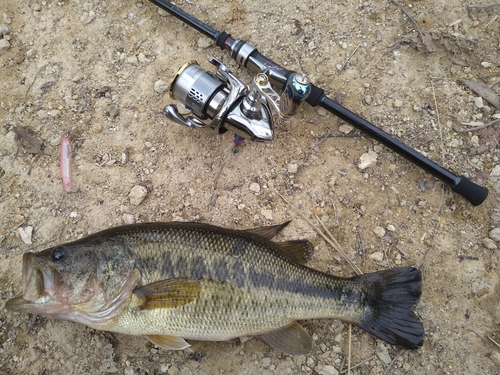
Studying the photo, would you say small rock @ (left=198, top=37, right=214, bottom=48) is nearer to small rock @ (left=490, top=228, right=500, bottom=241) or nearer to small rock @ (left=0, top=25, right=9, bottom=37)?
small rock @ (left=0, top=25, right=9, bottom=37)

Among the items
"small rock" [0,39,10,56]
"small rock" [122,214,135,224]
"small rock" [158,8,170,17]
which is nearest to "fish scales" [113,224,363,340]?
"small rock" [122,214,135,224]

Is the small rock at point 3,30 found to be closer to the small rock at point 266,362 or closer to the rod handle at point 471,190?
the small rock at point 266,362

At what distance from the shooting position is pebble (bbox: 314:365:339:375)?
3023 millimetres

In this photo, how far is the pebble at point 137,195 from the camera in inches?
131

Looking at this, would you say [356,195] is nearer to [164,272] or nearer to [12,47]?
[164,272]

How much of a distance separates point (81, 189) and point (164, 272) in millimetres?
1347

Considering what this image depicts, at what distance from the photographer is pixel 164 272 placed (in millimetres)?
2598

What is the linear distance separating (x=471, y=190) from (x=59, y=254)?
3263mm

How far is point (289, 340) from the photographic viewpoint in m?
2.88

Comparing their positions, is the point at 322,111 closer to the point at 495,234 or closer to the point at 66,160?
the point at 495,234

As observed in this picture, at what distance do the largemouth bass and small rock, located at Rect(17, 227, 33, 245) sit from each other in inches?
29.8

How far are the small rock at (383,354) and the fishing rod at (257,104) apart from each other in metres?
1.45

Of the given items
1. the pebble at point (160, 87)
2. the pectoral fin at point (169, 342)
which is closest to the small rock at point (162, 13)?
the pebble at point (160, 87)

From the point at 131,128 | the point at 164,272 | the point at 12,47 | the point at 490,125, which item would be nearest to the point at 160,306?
the point at 164,272
